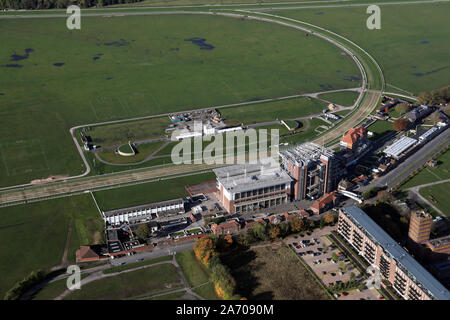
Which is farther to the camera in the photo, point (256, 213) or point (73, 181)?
point (73, 181)

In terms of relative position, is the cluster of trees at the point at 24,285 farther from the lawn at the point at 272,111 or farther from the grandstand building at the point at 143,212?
the lawn at the point at 272,111

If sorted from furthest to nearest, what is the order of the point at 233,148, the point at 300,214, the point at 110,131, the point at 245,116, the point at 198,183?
1. the point at 245,116
2. the point at 110,131
3. the point at 233,148
4. the point at 198,183
5. the point at 300,214

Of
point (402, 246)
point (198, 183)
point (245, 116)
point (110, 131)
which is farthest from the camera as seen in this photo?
Answer: point (245, 116)

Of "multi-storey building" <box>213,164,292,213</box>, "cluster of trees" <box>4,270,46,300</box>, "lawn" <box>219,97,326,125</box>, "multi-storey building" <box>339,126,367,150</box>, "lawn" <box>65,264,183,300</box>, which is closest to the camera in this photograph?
"cluster of trees" <box>4,270,46,300</box>

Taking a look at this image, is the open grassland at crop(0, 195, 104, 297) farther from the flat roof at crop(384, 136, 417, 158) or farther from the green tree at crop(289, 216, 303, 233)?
the flat roof at crop(384, 136, 417, 158)

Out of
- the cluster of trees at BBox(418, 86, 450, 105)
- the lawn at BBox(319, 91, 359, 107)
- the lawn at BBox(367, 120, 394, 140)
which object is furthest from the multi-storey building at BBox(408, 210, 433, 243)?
the cluster of trees at BBox(418, 86, 450, 105)

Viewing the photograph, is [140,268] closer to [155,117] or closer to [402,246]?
[402,246]

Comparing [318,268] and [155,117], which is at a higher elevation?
[155,117]

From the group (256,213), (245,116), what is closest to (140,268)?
(256,213)
